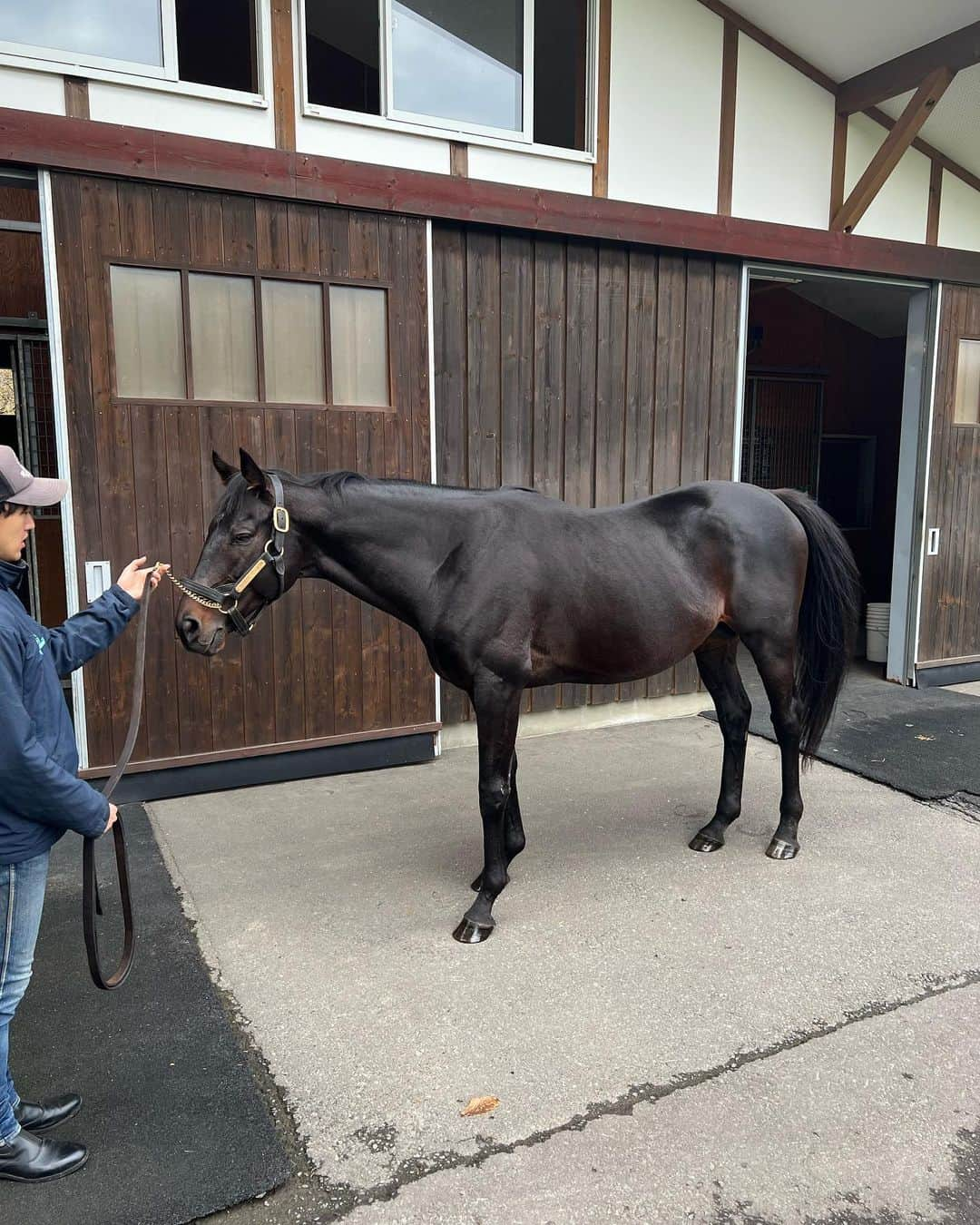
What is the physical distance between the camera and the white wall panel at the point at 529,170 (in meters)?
4.50

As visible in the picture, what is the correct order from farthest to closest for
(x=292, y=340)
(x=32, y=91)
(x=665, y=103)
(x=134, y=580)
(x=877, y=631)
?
(x=877, y=631) < (x=665, y=103) < (x=292, y=340) < (x=32, y=91) < (x=134, y=580)

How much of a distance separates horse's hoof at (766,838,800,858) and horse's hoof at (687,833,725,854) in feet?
0.67

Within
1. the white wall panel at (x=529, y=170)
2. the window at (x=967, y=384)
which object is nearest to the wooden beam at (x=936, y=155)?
the window at (x=967, y=384)

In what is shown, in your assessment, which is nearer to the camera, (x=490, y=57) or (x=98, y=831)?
(x=98, y=831)

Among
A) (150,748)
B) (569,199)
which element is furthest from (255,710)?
(569,199)

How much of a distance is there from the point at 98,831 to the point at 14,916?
0.77 ft

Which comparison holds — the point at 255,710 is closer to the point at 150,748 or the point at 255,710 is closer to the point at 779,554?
the point at 150,748

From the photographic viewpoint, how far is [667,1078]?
2096 mm

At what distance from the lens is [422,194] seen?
429 centimetres

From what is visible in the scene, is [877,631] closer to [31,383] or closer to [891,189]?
[891,189]

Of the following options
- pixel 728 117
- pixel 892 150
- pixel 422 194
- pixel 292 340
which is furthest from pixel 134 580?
pixel 892 150

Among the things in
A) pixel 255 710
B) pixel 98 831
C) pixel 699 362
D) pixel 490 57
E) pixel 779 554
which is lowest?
pixel 255 710

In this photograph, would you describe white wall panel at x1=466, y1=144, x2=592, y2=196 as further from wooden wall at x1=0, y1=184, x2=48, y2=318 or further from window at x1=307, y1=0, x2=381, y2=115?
wooden wall at x1=0, y1=184, x2=48, y2=318

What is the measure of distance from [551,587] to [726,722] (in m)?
1.22
